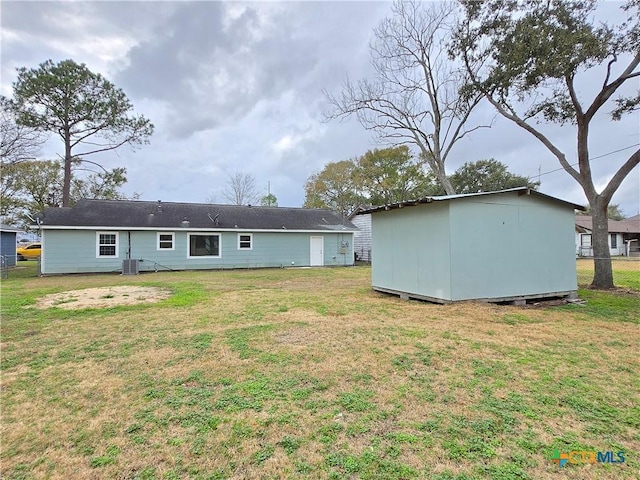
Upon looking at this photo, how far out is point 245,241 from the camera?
1728 centimetres

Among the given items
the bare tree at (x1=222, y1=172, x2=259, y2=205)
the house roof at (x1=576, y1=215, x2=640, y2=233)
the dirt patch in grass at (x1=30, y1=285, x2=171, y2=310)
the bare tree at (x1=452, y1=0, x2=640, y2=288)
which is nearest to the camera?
the dirt patch in grass at (x1=30, y1=285, x2=171, y2=310)

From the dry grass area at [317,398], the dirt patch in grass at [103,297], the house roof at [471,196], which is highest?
the house roof at [471,196]

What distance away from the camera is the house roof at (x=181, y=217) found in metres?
14.6

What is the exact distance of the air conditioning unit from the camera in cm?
1432

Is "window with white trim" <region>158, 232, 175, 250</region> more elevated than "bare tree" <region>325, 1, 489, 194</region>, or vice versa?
"bare tree" <region>325, 1, 489, 194</region>

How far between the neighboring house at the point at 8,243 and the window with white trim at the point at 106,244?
7257 mm

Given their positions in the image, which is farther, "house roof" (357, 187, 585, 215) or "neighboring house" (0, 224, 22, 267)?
"neighboring house" (0, 224, 22, 267)

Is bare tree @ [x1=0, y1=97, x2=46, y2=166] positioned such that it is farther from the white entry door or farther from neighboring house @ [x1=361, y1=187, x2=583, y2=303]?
neighboring house @ [x1=361, y1=187, x2=583, y2=303]

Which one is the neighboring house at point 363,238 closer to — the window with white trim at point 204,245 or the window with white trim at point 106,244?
the window with white trim at point 204,245

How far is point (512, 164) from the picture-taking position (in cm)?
3166

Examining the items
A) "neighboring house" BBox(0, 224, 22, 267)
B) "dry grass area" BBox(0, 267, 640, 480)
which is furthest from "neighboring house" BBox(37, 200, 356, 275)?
"dry grass area" BBox(0, 267, 640, 480)

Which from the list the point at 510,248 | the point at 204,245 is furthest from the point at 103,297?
the point at 510,248

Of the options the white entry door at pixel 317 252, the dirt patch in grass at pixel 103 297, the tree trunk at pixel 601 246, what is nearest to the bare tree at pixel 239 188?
the white entry door at pixel 317 252

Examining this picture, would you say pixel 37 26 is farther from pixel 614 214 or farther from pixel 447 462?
pixel 614 214
